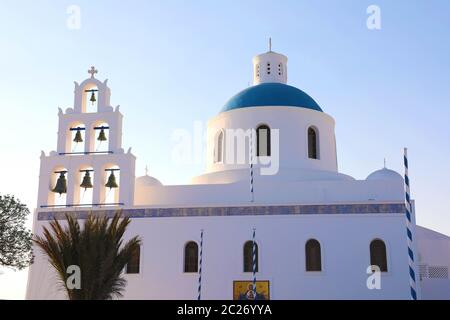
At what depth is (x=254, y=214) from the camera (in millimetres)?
16938

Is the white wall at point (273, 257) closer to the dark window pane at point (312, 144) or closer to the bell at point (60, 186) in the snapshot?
the bell at point (60, 186)

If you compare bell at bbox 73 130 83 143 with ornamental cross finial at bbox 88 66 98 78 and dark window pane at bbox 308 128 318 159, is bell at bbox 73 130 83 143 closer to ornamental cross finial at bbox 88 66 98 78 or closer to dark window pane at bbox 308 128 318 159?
ornamental cross finial at bbox 88 66 98 78

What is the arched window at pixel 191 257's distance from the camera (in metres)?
17.1

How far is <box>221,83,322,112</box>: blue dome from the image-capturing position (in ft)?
68.6

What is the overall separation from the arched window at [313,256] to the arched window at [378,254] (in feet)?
4.98

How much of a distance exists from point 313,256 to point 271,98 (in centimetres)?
677

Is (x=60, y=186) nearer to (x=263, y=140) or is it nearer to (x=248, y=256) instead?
(x=248, y=256)

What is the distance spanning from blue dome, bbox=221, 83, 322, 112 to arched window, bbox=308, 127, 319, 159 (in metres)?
0.96

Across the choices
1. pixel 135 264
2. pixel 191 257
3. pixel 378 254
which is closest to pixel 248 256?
pixel 191 257

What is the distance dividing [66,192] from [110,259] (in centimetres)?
655

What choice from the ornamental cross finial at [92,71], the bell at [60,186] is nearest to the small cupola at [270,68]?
the ornamental cross finial at [92,71]

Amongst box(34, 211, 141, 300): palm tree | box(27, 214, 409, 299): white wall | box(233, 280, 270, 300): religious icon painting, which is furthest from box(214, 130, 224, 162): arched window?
box(34, 211, 141, 300): palm tree
